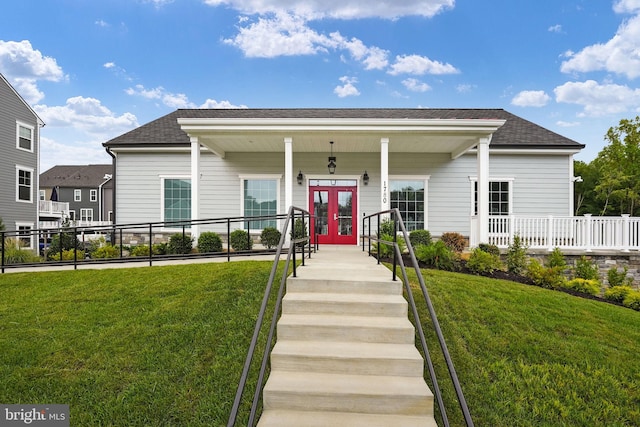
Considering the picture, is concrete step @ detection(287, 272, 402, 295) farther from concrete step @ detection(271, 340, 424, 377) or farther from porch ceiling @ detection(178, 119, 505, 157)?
porch ceiling @ detection(178, 119, 505, 157)

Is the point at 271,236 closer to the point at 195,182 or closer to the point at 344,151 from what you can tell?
the point at 195,182

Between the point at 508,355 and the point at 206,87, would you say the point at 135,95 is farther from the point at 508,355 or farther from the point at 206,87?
the point at 508,355

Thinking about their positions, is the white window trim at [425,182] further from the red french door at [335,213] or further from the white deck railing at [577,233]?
the white deck railing at [577,233]

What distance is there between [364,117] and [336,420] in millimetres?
10709

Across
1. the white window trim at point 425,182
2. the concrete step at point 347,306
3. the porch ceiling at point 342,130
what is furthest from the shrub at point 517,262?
the concrete step at point 347,306

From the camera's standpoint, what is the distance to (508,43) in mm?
15805

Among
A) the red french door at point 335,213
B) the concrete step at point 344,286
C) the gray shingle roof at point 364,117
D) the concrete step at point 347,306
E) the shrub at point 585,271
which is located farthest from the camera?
the gray shingle roof at point 364,117

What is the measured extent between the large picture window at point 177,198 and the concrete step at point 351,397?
10.3m

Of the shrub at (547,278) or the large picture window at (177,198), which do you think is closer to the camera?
the shrub at (547,278)

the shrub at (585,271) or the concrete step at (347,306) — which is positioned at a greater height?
the concrete step at (347,306)

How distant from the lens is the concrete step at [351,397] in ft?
9.08

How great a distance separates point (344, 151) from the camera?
11562 mm

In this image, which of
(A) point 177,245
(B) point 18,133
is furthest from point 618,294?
(B) point 18,133

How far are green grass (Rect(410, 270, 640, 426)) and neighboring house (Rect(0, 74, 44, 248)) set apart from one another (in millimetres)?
18912
